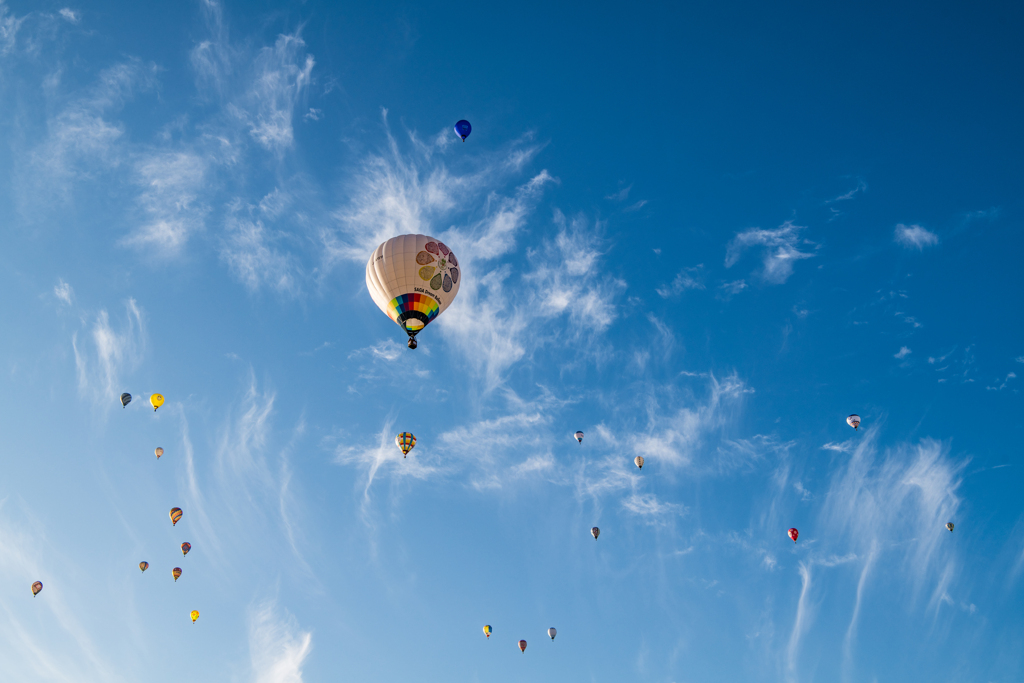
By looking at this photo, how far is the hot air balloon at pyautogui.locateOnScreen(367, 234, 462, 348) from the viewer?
A: 39.8 metres

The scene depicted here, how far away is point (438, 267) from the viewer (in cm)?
4059

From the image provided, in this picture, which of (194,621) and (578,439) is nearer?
(194,621)

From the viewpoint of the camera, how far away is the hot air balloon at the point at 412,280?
3981cm

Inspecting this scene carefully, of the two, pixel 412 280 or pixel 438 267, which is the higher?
pixel 438 267

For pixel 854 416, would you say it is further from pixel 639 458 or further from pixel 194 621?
pixel 194 621

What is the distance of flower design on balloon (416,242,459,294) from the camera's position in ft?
131

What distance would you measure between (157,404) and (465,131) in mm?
30984

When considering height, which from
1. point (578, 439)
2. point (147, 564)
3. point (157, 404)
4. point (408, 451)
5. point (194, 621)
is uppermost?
point (578, 439)

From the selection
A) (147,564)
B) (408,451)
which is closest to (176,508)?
(147,564)

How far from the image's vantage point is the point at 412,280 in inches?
1567

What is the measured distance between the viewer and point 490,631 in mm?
60375

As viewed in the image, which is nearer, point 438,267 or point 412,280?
point 412,280

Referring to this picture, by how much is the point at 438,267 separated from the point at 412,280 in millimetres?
1841

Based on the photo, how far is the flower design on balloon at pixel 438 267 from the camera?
131 feet
